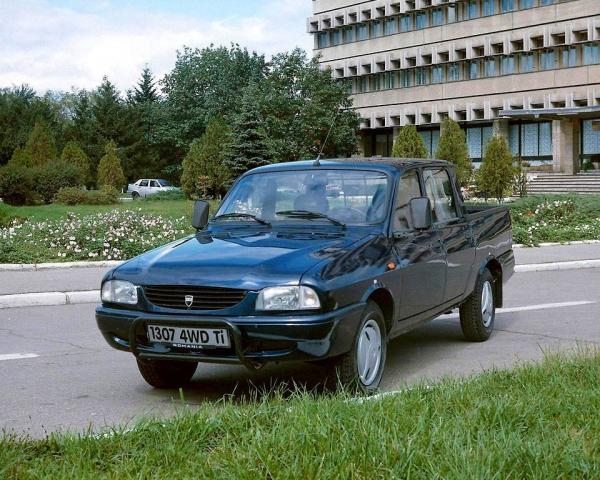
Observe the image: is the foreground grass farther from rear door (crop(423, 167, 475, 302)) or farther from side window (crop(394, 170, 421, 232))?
rear door (crop(423, 167, 475, 302))

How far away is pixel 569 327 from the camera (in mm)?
10273

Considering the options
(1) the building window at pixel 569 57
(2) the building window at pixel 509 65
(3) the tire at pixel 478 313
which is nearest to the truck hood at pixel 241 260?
(3) the tire at pixel 478 313

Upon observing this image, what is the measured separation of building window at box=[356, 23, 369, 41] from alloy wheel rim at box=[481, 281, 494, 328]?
77397 mm

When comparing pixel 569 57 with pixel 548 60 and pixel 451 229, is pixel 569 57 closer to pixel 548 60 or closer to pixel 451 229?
pixel 548 60

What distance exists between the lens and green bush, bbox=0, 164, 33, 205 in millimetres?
44156

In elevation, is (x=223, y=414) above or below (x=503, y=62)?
below

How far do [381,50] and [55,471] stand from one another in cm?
8117

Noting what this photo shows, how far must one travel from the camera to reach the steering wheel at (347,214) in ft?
24.7

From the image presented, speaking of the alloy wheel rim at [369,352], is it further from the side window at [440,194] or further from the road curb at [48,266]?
the road curb at [48,266]

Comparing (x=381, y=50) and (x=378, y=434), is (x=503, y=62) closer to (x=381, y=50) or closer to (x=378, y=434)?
A: (x=381, y=50)

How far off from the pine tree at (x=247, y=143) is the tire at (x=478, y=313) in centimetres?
4275

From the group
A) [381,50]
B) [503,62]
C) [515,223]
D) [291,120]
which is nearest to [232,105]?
[381,50]

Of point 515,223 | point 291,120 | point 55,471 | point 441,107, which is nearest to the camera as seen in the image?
point 55,471

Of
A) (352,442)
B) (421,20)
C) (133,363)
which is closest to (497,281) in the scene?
(133,363)
